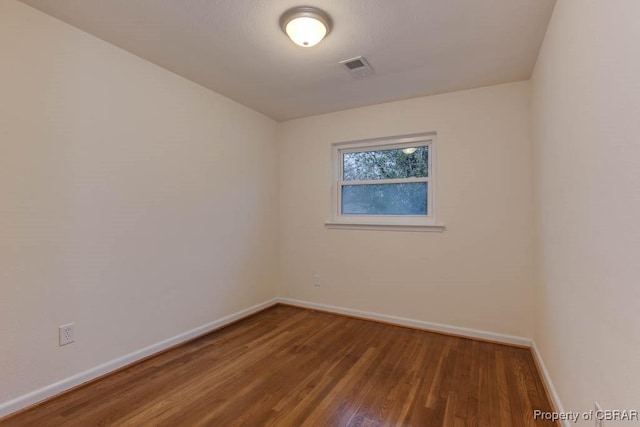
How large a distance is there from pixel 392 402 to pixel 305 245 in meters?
2.16

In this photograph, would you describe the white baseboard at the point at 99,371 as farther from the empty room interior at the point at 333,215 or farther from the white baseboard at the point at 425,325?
the white baseboard at the point at 425,325

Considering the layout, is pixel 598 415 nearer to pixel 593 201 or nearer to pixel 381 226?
pixel 593 201

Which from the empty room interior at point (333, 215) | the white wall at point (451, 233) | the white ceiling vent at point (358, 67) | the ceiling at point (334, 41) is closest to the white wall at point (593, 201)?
the empty room interior at point (333, 215)

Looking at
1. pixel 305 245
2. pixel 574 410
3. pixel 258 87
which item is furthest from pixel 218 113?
pixel 574 410

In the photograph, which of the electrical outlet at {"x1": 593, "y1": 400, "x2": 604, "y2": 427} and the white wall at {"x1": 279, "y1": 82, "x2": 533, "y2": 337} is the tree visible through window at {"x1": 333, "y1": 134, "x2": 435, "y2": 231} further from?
the electrical outlet at {"x1": 593, "y1": 400, "x2": 604, "y2": 427}

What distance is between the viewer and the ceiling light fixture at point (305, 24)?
69.0 inches

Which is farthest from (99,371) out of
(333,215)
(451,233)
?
(451,233)

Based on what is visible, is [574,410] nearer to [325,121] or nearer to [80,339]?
[80,339]

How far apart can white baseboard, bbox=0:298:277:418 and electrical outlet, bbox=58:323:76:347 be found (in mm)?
241

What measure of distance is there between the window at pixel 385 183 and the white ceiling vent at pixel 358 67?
895 millimetres

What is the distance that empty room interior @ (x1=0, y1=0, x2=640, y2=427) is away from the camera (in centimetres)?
132

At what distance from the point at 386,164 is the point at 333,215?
88 cm

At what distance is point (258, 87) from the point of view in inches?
112

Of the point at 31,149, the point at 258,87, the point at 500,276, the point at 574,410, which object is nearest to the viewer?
the point at 574,410
